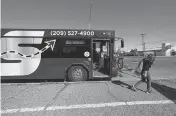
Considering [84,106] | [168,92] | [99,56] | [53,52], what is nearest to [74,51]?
[53,52]

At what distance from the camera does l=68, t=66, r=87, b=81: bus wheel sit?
6789mm

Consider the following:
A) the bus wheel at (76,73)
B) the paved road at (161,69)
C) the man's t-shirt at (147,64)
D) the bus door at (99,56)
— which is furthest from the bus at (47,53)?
the paved road at (161,69)

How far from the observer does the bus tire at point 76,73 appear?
679 centimetres

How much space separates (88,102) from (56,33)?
4112mm

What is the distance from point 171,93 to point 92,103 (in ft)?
10.5

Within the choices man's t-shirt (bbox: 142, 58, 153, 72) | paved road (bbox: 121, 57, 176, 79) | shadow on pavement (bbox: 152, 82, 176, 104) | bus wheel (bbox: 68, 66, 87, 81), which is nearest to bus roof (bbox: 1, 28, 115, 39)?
bus wheel (bbox: 68, 66, 87, 81)

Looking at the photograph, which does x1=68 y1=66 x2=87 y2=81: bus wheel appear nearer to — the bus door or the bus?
the bus

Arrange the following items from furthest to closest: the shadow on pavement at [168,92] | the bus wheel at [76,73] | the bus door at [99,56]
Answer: the bus door at [99,56] < the bus wheel at [76,73] < the shadow on pavement at [168,92]

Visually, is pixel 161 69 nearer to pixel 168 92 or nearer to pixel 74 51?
pixel 168 92

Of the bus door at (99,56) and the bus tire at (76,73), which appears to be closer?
the bus tire at (76,73)

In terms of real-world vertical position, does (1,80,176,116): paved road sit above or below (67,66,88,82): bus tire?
below

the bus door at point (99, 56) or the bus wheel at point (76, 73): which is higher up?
the bus door at point (99, 56)

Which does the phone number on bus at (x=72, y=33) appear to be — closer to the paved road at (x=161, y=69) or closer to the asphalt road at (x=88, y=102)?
the asphalt road at (x=88, y=102)

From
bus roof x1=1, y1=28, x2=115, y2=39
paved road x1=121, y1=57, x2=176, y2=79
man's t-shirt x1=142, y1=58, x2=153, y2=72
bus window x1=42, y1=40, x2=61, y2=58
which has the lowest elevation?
paved road x1=121, y1=57, x2=176, y2=79
